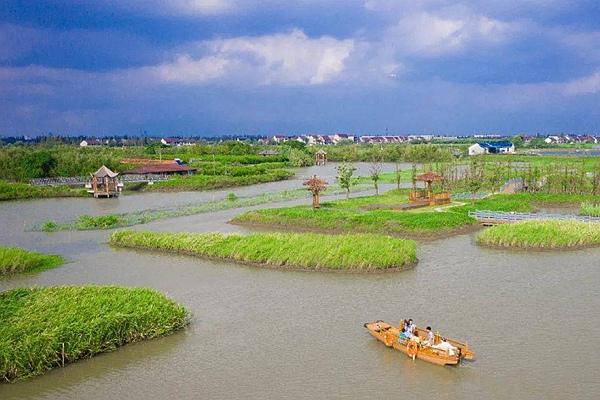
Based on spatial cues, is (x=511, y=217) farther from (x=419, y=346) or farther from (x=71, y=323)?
(x=71, y=323)

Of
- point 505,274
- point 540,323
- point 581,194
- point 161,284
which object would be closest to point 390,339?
point 540,323

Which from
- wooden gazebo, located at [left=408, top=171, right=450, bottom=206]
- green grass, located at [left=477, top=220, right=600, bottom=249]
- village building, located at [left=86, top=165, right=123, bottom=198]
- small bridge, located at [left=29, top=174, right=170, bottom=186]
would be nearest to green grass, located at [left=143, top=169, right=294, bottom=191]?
small bridge, located at [left=29, top=174, right=170, bottom=186]

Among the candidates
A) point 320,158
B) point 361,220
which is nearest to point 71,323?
point 361,220

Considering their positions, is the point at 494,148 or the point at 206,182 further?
the point at 494,148

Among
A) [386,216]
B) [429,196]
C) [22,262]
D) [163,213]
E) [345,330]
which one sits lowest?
[345,330]

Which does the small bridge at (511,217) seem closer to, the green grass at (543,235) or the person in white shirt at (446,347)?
the green grass at (543,235)

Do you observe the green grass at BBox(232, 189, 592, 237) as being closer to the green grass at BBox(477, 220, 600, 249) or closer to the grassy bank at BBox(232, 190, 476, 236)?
the grassy bank at BBox(232, 190, 476, 236)
